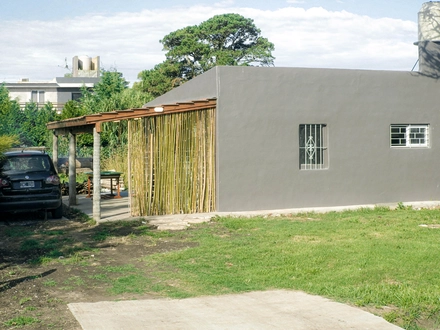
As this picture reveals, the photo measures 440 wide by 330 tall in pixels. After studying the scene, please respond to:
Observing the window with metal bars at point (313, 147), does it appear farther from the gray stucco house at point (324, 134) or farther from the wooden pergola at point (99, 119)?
the wooden pergola at point (99, 119)

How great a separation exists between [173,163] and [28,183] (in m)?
3.28

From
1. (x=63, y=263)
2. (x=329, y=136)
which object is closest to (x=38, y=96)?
(x=329, y=136)

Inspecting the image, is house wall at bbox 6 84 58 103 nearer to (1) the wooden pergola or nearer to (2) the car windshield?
(1) the wooden pergola

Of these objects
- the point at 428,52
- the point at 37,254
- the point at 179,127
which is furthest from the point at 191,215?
the point at 428,52

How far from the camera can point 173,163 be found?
15148 millimetres

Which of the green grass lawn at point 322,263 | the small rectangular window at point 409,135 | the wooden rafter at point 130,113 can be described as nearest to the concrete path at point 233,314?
the green grass lawn at point 322,263

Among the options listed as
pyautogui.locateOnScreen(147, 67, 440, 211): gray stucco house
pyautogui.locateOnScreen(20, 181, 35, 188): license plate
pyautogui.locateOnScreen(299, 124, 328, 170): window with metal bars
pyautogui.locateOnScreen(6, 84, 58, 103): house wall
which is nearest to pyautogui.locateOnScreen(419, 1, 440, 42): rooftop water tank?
pyautogui.locateOnScreen(147, 67, 440, 211): gray stucco house

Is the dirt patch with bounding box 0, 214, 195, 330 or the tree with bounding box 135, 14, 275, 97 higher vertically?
the tree with bounding box 135, 14, 275, 97

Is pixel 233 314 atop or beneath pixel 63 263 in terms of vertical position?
beneath

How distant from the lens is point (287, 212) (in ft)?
51.6

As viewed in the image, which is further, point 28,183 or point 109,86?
point 109,86

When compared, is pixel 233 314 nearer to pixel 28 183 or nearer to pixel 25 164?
pixel 28 183

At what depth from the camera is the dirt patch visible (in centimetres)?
713

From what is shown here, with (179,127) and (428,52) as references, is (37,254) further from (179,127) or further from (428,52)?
(428,52)
